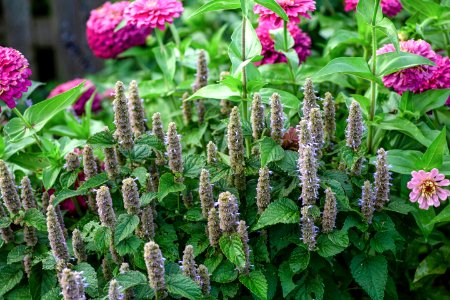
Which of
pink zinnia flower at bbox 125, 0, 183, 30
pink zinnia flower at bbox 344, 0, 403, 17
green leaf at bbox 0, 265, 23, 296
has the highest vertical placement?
pink zinnia flower at bbox 125, 0, 183, 30

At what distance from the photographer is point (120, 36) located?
3.06m

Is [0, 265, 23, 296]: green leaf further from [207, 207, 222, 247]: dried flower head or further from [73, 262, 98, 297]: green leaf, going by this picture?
[207, 207, 222, 247]: dried flower head

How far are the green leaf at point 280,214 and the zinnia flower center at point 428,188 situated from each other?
1.31 feet

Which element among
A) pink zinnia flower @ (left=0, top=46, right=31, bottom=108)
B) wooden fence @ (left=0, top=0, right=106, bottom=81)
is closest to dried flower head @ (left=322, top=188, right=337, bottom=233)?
pink zinnia flower @ (left=0, top=46, right=31, bottom=108)

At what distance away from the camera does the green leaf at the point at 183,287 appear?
156 centimetres

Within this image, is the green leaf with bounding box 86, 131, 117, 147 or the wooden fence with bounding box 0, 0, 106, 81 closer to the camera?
the green leaf with bounding box 86, 131, 117, 147

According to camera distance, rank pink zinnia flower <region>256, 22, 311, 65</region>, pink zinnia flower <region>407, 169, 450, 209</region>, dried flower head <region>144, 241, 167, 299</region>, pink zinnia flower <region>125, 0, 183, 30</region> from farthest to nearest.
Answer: pink zinnia flower <region>256, 22, 311, 65</region> → pink zinnia flower <region>125, 0, 183, 30</region> → pink zinnia flower <region>407, 169, 450, 209</region> → dried flower head <region>144, 241, 167, 299</region>

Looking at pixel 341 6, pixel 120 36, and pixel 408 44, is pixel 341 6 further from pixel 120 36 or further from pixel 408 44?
pixel 408 44

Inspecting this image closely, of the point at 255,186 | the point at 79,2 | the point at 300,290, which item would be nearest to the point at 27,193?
the point at 255,186

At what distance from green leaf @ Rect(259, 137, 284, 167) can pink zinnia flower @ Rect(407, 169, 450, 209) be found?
0.40m

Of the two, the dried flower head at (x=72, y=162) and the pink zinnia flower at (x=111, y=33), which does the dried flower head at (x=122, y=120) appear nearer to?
the dried flower head at (x=72, y=162)

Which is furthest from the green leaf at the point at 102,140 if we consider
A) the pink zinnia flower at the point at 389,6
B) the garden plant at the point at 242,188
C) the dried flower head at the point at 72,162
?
the pink zinnia flower at the point at 389,6

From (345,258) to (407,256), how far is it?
0.32 meters

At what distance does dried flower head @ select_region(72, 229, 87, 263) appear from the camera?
70.5 inches
